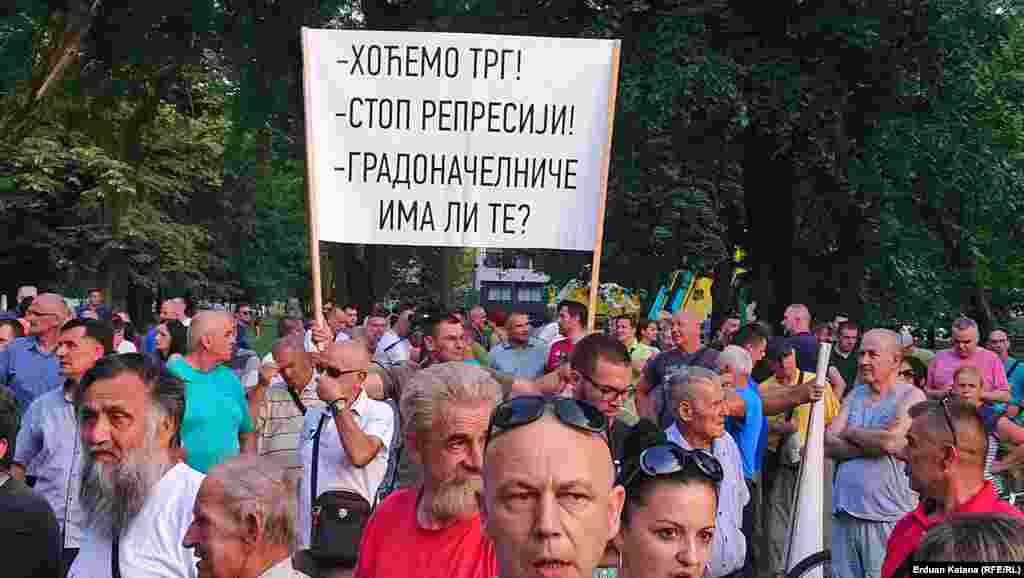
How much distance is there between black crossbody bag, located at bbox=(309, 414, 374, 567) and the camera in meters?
5.83

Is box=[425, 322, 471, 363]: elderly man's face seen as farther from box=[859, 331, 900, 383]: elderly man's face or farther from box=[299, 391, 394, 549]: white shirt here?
box=[859, 331, 900, 383]: elderly man's face

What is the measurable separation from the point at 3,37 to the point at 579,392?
66.0 ft

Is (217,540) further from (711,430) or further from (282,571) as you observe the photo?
(711,430)

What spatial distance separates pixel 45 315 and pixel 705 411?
17.6ft

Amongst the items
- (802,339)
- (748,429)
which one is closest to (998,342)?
(802,339)

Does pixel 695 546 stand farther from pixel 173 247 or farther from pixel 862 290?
pixel 173 247

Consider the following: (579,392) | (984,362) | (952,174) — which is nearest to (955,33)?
(952,174)

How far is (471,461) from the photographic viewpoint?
389 centimetres

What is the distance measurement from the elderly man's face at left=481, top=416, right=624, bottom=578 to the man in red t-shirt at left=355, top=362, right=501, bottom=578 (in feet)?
3.37

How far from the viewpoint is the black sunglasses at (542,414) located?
2580 millimetres

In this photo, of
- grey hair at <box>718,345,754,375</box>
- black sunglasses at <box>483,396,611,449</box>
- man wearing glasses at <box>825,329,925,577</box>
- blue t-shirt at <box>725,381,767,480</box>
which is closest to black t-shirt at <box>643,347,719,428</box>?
grey hair at <box>718,345,754,375</box>

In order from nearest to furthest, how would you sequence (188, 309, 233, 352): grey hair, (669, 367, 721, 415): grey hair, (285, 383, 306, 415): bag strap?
1. (669, 367, 721, 415): grey hair
2. (188, 309, 233, 352): grey hair
3. (285, 383, 306, 415): bag strap

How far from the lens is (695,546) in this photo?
3113 millimetres

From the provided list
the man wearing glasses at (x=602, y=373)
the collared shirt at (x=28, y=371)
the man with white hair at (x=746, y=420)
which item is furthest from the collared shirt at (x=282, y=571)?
the collared shirt at (x=28, y=371)
